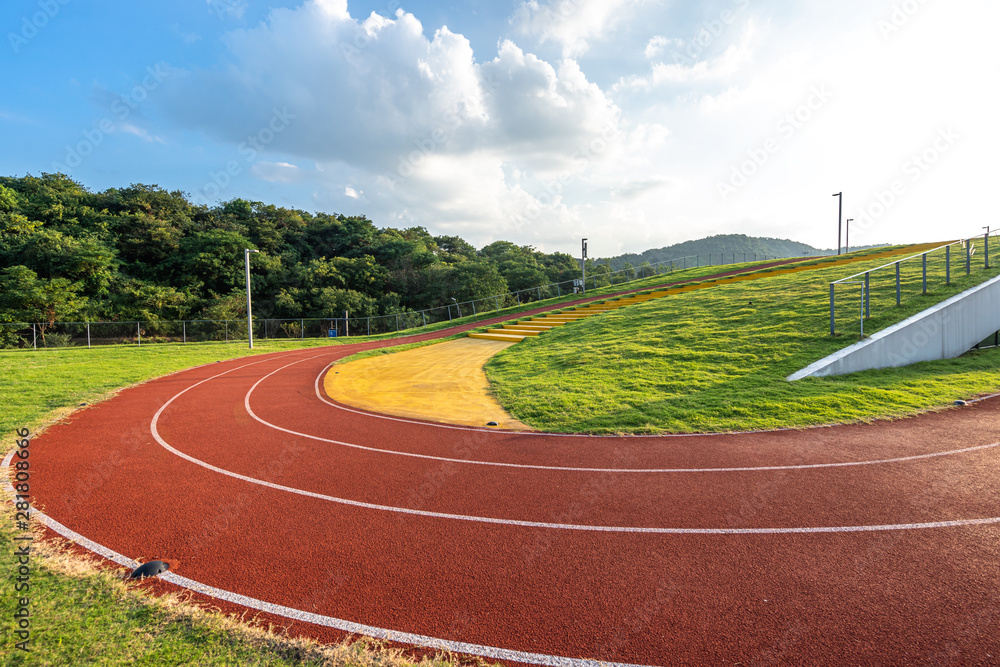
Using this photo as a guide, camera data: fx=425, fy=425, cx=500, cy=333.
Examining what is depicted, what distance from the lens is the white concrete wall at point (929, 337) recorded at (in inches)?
414

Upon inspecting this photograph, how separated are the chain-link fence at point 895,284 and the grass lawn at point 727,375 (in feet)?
A: 0.55

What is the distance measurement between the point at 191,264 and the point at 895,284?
52.1m

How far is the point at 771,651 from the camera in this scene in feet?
9.57

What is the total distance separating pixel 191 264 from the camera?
41938mm

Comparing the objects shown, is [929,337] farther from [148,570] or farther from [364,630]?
[148,570]

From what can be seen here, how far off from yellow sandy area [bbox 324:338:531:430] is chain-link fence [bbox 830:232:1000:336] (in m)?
10.0

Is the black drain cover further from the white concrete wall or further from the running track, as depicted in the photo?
the white concrete wall

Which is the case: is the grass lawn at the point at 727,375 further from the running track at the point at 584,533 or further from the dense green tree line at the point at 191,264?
the dense green tree line at the point at 191,264

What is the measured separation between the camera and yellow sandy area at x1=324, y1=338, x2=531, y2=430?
1014 cm

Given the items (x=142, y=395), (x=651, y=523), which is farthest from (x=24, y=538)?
(x=142, y=395)

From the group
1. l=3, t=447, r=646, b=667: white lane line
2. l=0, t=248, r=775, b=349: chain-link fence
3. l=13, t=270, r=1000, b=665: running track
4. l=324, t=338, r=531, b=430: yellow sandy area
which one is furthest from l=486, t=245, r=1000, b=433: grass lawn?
l=0, t=248, r=775, b=349: chain-link fence

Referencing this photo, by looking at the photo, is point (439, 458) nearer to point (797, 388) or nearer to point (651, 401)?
point (651, 401)

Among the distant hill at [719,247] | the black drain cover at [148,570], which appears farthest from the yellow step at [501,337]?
the distant hill at [719,247]

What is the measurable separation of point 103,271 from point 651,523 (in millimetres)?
47689
